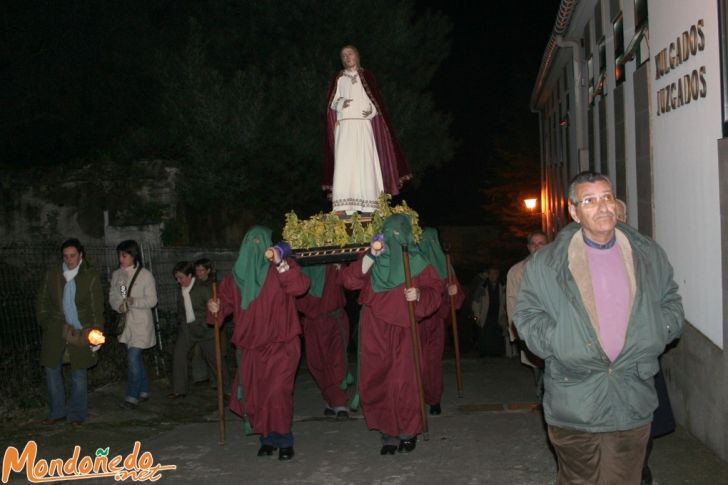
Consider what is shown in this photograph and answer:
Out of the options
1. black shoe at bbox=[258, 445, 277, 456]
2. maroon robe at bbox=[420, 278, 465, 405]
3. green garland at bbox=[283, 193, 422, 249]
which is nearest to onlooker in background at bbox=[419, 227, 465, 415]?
maroon robe at bbox=[420, 278, 465, 405]

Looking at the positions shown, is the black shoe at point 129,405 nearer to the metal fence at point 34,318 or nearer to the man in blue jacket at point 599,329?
the metal fence at point 34,318

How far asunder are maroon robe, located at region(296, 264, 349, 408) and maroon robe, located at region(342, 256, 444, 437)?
1438 millimetres

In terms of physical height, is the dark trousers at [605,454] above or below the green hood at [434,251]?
below

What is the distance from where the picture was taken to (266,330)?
7555 millimetres

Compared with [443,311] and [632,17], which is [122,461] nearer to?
[443,311]

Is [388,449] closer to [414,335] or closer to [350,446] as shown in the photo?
[350,446]

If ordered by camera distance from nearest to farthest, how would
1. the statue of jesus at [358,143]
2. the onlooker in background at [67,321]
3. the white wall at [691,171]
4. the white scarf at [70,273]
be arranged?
the white wall at [691,171] < the onlooker in background at [67,321] < the white scarf at [70,273] < the statue of jesus at [358,143]

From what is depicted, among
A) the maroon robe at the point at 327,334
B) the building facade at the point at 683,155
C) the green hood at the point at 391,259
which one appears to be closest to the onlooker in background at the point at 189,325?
the maroon robe at the point at 327,334

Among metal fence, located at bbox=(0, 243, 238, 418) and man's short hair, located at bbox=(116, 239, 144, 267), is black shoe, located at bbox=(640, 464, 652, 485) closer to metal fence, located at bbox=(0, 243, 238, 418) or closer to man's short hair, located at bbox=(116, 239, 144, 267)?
man's short hair, located at bbox=(116, 239, 144, 267)

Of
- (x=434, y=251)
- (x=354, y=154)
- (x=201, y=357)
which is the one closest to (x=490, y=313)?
(x=434, y=251)

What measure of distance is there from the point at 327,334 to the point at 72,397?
8.95 ft

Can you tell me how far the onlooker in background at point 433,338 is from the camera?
8828 mm

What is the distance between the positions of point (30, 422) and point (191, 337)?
219cm

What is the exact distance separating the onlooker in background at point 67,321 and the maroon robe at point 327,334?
2.18 metres
